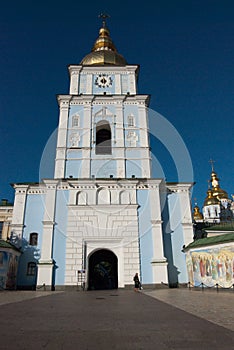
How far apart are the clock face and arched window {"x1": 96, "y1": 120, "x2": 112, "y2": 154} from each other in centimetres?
463

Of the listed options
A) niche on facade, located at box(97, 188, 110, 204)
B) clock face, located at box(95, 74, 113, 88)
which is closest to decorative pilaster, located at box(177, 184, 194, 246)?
niche on facade, located at box(97, 188, 110, 204)

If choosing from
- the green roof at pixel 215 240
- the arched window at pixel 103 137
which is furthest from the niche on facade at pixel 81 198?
the green roof at pixel 215 240

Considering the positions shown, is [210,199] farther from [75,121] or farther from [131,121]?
[75,121]

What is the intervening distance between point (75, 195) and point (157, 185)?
6970 mm

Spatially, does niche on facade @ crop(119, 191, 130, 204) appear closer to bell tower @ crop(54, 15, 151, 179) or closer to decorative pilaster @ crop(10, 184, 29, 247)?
bell tower @ crop(54, 15, 151, 179)

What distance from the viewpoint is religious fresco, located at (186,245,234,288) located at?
17.0 metres

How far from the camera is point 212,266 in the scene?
1825cm

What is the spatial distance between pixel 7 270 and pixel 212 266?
13.9m

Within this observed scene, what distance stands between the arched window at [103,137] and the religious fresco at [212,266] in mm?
12464

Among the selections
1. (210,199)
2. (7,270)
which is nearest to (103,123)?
(7,270)

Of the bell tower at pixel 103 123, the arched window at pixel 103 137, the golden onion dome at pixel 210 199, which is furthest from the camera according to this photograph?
the golden onion dome at pixel 210 199

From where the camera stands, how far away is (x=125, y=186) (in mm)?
23781

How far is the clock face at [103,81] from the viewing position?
1198 inches

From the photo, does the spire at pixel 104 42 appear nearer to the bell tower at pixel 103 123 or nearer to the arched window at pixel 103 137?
the bell tower at pixel 103 123
